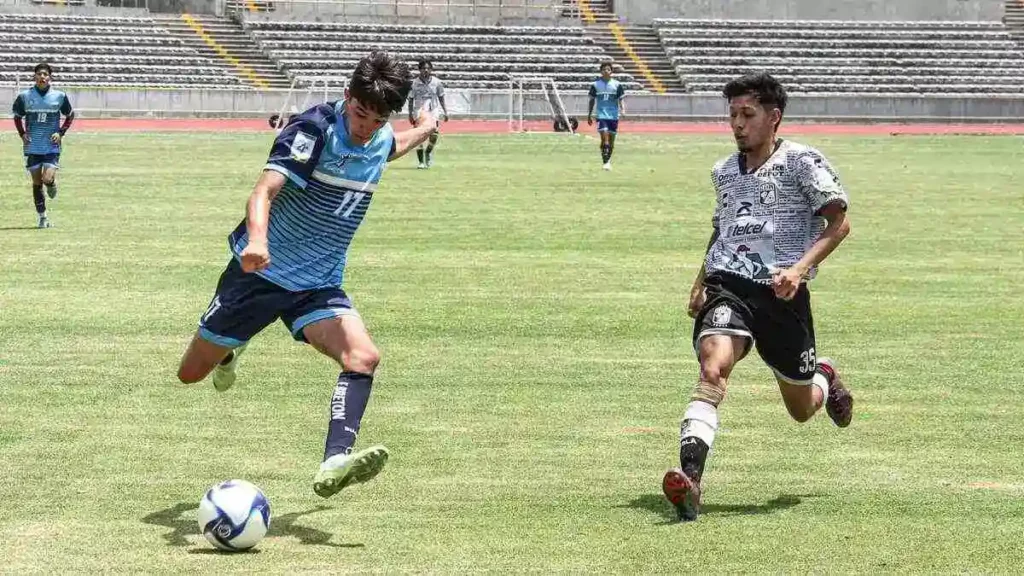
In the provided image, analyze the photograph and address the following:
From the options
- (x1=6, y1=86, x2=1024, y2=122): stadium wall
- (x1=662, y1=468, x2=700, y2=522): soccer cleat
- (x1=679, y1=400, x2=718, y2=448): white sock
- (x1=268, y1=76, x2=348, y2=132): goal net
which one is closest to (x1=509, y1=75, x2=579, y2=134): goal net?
(x1=6, y1=86, x2=1024, y2=122): stadium wall

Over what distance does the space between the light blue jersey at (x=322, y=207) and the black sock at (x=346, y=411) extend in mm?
578

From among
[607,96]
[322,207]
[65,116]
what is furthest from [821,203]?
[607,96]

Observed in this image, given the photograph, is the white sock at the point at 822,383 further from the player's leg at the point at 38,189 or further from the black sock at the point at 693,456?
the player's leg at the point at 38,189

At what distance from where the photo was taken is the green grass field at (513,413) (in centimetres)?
696

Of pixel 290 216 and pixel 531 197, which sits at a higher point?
pixel 290 216

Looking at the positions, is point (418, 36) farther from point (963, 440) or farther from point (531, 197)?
point (963, 440)

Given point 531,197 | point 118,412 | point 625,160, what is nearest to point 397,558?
point 118,412

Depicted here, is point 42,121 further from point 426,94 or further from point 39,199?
point 426,94

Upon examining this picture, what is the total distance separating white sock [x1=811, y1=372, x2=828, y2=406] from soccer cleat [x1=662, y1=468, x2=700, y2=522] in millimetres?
1465

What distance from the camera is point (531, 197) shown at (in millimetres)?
25344

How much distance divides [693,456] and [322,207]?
2.02 m

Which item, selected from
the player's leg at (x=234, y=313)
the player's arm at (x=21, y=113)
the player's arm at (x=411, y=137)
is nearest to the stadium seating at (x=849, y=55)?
the player's arm at (x=21, y=113)

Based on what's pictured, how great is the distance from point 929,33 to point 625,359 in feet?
186

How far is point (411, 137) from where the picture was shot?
26.6 ft
